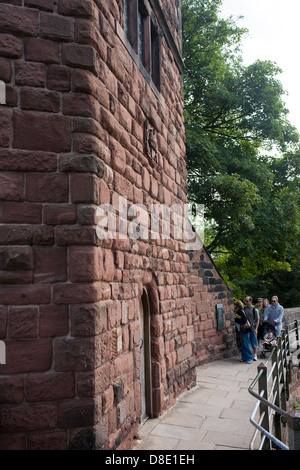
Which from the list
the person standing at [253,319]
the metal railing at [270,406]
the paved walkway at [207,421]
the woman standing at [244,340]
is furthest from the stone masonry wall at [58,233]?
the person standing at [253,319]

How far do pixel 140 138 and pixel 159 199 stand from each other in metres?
1.11

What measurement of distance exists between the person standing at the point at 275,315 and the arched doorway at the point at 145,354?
6.09 metres

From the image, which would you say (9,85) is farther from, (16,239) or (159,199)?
(159,199)

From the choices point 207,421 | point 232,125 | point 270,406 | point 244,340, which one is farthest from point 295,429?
point 232,125

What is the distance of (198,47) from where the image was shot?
1575 cm

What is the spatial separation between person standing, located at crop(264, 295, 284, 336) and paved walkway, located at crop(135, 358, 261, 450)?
3033 millimetres

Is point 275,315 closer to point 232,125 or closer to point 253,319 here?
point 253,319

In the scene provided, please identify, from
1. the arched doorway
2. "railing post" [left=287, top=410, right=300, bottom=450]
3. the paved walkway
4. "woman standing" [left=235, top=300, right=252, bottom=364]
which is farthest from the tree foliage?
"railing post" [left=287, top=410, right=300, bottom=450]

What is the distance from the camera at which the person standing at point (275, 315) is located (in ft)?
35.7

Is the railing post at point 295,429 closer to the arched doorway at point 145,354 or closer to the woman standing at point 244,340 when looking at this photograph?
the arched doorway at point 145,354

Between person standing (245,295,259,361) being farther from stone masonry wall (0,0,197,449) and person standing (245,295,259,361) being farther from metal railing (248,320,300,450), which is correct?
stone masonry wall (0,0,197,449)

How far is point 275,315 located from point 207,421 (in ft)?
19.9

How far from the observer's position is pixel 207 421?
216 inches
